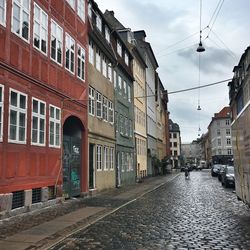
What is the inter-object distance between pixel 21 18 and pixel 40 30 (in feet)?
5.78

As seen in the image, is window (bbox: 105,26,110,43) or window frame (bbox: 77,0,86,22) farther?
window (bbox: 105,26,110,43)

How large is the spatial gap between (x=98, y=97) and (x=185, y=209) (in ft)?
37.9

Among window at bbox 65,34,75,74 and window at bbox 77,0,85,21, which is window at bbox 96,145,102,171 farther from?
window at bbox 77,0,85,21

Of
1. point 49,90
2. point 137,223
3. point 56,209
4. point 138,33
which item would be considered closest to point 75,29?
point 49,90

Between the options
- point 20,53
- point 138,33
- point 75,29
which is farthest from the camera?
point 138,33

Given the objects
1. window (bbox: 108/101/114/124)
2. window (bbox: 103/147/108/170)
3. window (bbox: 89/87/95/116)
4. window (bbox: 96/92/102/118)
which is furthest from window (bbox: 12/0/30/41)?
window (bbox: 108/101/114/124)

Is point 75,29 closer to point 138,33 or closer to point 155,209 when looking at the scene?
point 155,209

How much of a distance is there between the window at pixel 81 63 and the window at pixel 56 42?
8.90 ft

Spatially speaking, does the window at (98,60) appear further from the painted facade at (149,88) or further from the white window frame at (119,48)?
the painted facade at (149,88)

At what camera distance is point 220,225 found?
12.0 m

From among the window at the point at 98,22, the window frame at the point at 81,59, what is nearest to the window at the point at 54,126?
the window frame at the point at 81,59

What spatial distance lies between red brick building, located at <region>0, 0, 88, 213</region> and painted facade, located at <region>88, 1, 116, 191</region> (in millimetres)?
1675

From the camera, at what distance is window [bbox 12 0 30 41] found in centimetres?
1453

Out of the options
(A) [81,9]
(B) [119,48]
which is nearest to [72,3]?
(A) [81,9]
